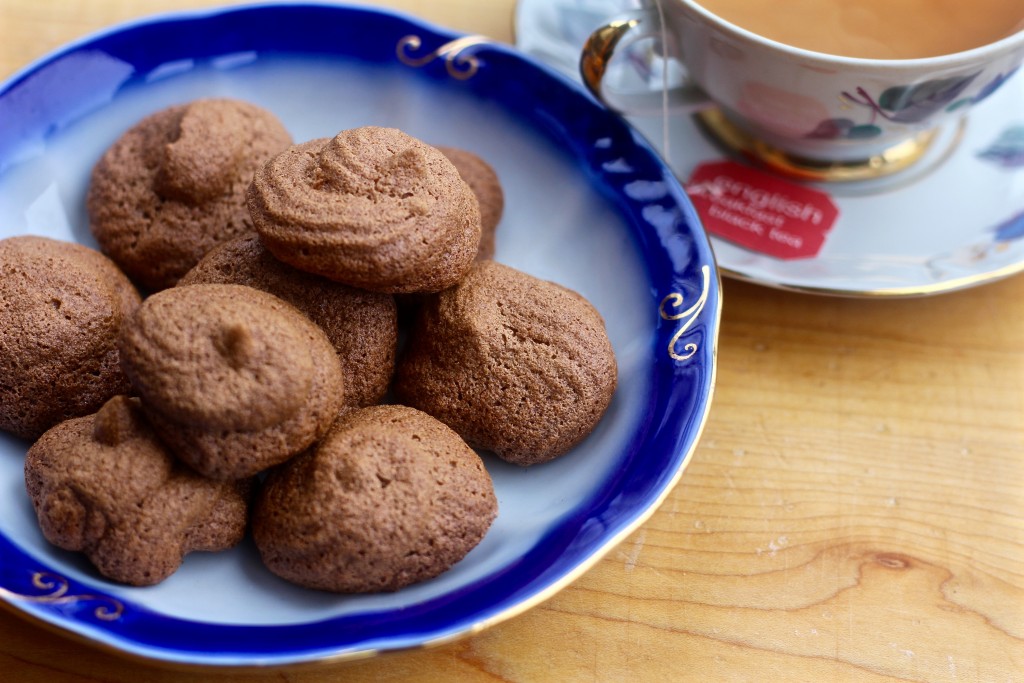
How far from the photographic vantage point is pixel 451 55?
4.50 feet

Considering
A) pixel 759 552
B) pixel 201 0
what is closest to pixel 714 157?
pixel 759 552

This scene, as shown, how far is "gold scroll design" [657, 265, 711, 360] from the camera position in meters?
1.11

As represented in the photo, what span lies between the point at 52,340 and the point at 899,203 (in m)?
1.20

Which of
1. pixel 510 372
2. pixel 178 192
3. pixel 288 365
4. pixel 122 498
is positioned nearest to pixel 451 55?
pixel 178 192

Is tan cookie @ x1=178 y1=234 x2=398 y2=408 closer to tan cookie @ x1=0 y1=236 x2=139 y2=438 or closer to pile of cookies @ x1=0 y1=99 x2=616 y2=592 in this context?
pile of cookies @ x1=0 y1=99 x2=616 y2=592

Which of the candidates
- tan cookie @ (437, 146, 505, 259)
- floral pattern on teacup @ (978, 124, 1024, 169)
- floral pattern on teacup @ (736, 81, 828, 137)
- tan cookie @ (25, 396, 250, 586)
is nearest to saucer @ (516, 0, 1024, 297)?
floral pattern on teacup @ (978, 124, 1024, 169)

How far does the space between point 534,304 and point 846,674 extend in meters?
0.56

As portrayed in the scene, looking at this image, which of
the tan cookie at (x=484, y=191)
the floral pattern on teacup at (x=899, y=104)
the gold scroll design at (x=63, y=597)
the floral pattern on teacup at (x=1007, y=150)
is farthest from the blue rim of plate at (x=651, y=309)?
the floral pattern on teacup at (x=1007, y=150)

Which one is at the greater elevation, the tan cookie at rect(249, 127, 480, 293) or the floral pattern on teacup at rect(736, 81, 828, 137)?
the tan cookie at rect(249, 127, 480, 293)

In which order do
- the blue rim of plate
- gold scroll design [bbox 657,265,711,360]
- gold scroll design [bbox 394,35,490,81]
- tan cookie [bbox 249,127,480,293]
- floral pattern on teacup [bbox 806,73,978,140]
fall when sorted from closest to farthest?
the blue rim of plate, tan cookie [bbox 249,127,480,293], gold scroll design [bbox 657,265,711,360], floral pattern on teacup [bbox 806,73,978,140], gold scroll design [bbox 394,35,490,81]

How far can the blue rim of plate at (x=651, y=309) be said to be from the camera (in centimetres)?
86

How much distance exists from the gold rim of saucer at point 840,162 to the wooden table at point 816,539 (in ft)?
0.72

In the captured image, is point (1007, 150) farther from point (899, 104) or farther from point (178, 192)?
point (178, 192)

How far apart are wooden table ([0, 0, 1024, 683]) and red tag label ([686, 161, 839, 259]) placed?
0.08 meters
